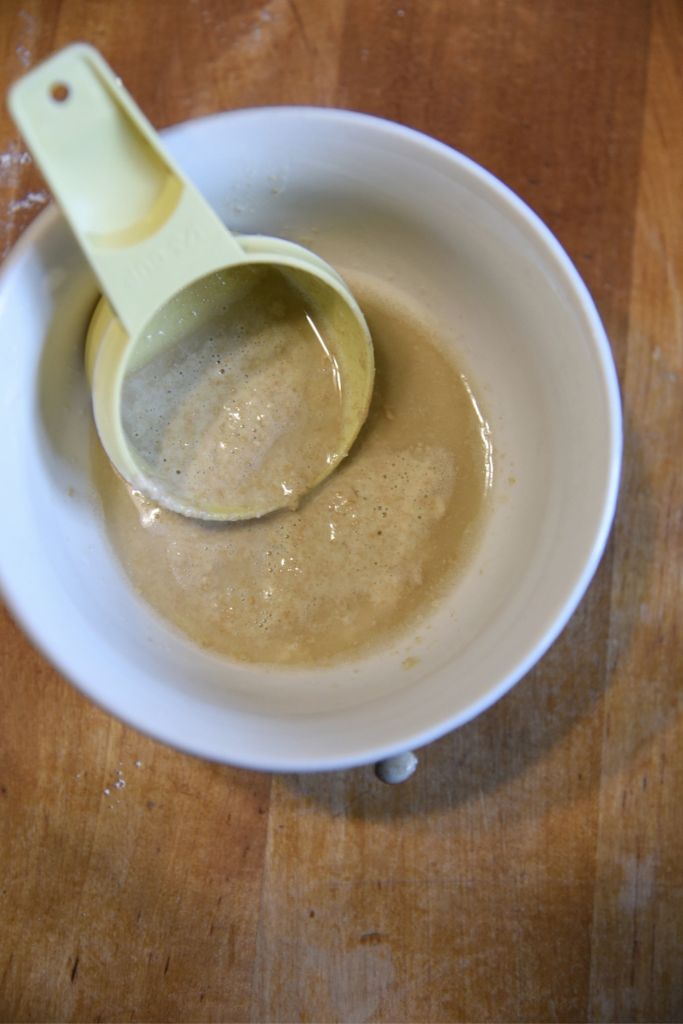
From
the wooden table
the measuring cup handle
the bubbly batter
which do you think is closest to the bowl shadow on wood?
the wooden table

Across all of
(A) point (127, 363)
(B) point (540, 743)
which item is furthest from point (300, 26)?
(B) point (540, 743)

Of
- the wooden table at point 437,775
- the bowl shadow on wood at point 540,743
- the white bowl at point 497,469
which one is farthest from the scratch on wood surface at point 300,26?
the bowl shadow on wood at point 540,743

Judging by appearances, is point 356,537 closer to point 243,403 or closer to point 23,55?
point 243,403

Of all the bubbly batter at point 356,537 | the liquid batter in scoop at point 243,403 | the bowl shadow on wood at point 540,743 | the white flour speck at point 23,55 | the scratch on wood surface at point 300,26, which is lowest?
the bowl shadow on wood at point 540,743

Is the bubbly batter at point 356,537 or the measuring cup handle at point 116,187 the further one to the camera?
the bubbly batter at point 356,537

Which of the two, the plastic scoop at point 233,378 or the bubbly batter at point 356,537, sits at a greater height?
the plastic scoop at point 233,378

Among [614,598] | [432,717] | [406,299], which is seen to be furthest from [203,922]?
[406,299]

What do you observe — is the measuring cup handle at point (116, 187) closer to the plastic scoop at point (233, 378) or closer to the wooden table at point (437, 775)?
the plastic scoop at point (233, 378)
